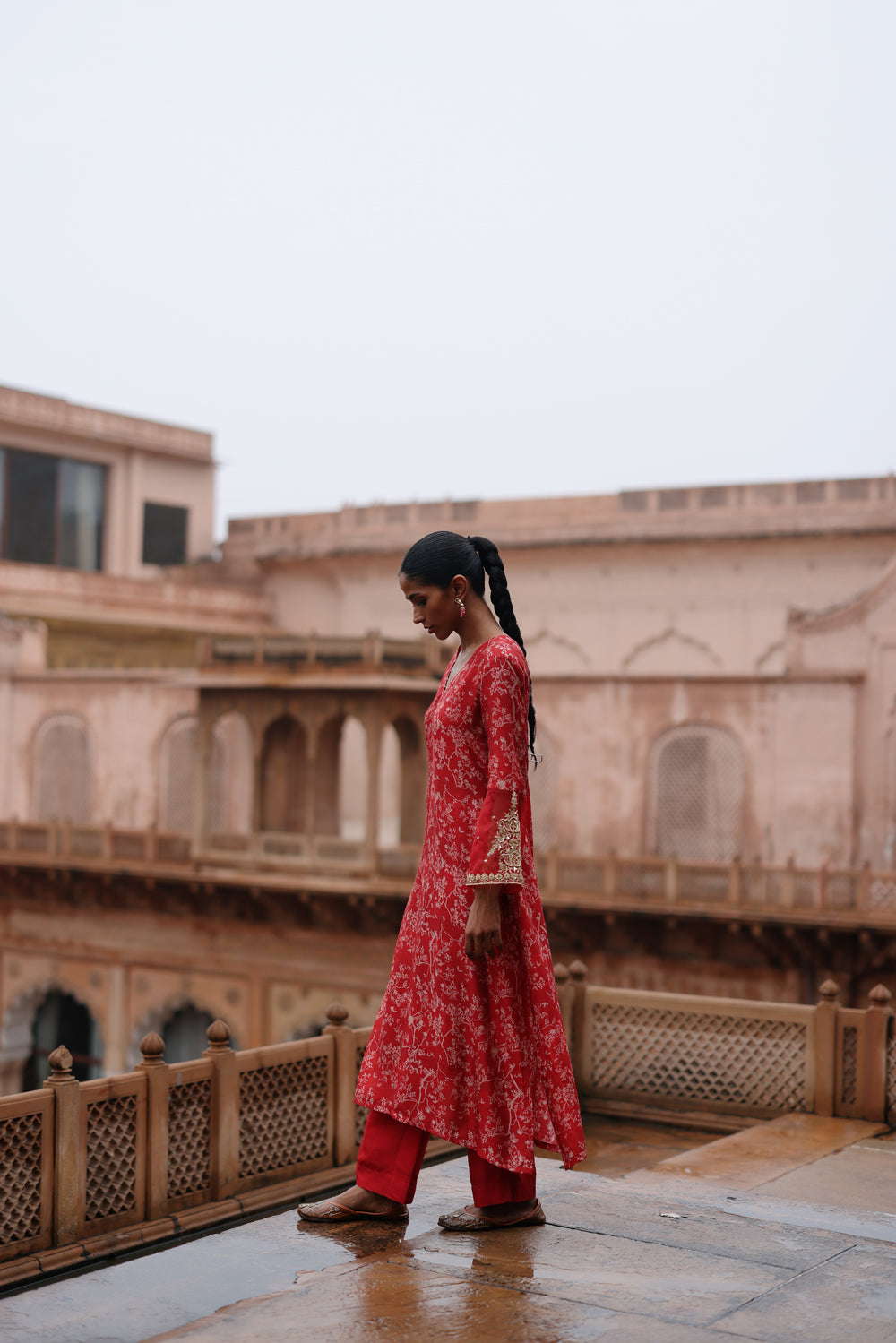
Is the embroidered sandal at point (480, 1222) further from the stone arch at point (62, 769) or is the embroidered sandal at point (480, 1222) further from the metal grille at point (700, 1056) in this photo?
the stone arch at point (62, 769)

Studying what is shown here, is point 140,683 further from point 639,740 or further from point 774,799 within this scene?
point 774,799

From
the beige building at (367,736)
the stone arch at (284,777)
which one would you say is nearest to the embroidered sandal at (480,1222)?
the beige building at (367,736)

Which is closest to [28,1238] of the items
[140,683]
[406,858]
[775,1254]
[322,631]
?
[775,1254]

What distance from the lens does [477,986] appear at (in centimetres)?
359

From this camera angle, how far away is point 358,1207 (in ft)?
12.3

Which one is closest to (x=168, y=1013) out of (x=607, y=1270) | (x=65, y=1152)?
(x=65, y=1152)

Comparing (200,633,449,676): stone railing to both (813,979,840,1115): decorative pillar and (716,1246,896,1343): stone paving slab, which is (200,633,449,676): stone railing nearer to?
(813,979,840,1115): decorative pillar

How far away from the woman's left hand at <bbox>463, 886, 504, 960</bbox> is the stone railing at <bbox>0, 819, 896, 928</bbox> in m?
10.1

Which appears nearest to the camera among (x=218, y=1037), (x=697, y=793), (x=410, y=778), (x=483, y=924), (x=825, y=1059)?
(x=483, y=924)

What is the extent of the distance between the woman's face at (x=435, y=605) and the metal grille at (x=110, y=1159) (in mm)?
1903

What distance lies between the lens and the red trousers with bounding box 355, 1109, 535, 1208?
3627 millimetres

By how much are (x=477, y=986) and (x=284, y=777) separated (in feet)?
41.9

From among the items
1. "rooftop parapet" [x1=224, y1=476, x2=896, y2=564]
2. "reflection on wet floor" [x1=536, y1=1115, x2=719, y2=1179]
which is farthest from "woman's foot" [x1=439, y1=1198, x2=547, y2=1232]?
"rooftop parapet" [x1=224, y1=476, x2=896, y2=564]

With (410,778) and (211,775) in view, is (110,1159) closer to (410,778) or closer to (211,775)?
(410,778)
